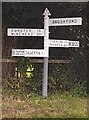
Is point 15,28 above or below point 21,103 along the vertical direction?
above

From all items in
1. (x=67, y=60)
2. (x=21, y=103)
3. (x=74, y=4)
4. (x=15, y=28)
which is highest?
(x=74, y=4)

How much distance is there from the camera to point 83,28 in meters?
9.55

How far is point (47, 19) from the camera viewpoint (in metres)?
8.57

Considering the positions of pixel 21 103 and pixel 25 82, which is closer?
pixel 21 103

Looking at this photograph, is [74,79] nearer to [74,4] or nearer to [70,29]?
[70,29]

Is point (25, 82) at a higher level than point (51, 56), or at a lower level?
lower

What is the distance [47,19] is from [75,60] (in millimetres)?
1600

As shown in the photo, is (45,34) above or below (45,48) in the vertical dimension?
above

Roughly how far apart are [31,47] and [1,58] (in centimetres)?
95

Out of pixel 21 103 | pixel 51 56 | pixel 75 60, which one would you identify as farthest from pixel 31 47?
pixel 21 103

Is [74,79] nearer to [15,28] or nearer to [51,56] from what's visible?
[51,56]

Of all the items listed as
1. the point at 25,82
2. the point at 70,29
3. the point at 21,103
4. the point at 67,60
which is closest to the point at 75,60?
the point at 67,60

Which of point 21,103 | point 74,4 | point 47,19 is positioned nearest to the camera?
point 21,103

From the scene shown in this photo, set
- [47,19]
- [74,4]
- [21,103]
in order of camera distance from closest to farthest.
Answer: [21,103] → [47,19] → [74,4]
